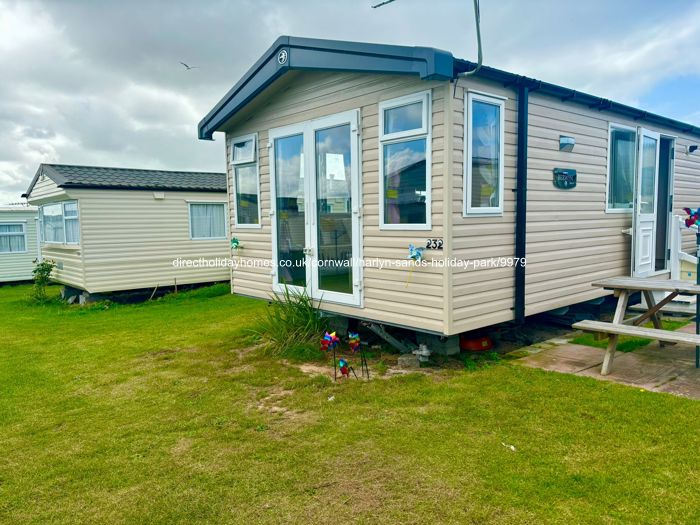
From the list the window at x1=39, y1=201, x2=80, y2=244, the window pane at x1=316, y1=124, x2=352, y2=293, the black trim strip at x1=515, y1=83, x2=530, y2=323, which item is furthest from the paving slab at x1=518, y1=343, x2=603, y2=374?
the window at x1=39, y1=201, x2=80, y2=244

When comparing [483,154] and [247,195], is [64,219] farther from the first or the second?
[483,154]

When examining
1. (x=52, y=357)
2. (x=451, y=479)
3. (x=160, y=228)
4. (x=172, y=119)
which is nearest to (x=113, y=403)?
(x=52, y=357)

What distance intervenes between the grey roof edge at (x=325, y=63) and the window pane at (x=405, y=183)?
2.10 ft

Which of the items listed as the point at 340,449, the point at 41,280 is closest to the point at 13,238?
the point at 41,280

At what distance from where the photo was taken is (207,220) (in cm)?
1253

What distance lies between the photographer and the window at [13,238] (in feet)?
50.6

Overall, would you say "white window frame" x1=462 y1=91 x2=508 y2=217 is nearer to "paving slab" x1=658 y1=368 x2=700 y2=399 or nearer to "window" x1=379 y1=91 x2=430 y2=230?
"window" x1=379 y1=91 x2=430 y2=230

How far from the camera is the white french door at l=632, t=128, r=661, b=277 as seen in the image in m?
6.42

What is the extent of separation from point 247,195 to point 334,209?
1.82 metres

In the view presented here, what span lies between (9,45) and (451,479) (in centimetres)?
1181

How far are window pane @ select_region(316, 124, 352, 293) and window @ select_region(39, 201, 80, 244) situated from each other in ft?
24.6

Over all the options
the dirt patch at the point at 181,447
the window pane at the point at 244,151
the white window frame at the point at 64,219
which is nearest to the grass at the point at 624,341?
the dirt patch at the point at 181,447

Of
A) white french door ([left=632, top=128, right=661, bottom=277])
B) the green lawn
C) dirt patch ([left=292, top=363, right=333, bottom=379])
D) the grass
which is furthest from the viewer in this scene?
white french door ([left=632, top=128, right=661, bottom=277])

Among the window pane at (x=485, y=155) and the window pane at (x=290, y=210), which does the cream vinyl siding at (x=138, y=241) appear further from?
the window pane at (x=485, y=155)
